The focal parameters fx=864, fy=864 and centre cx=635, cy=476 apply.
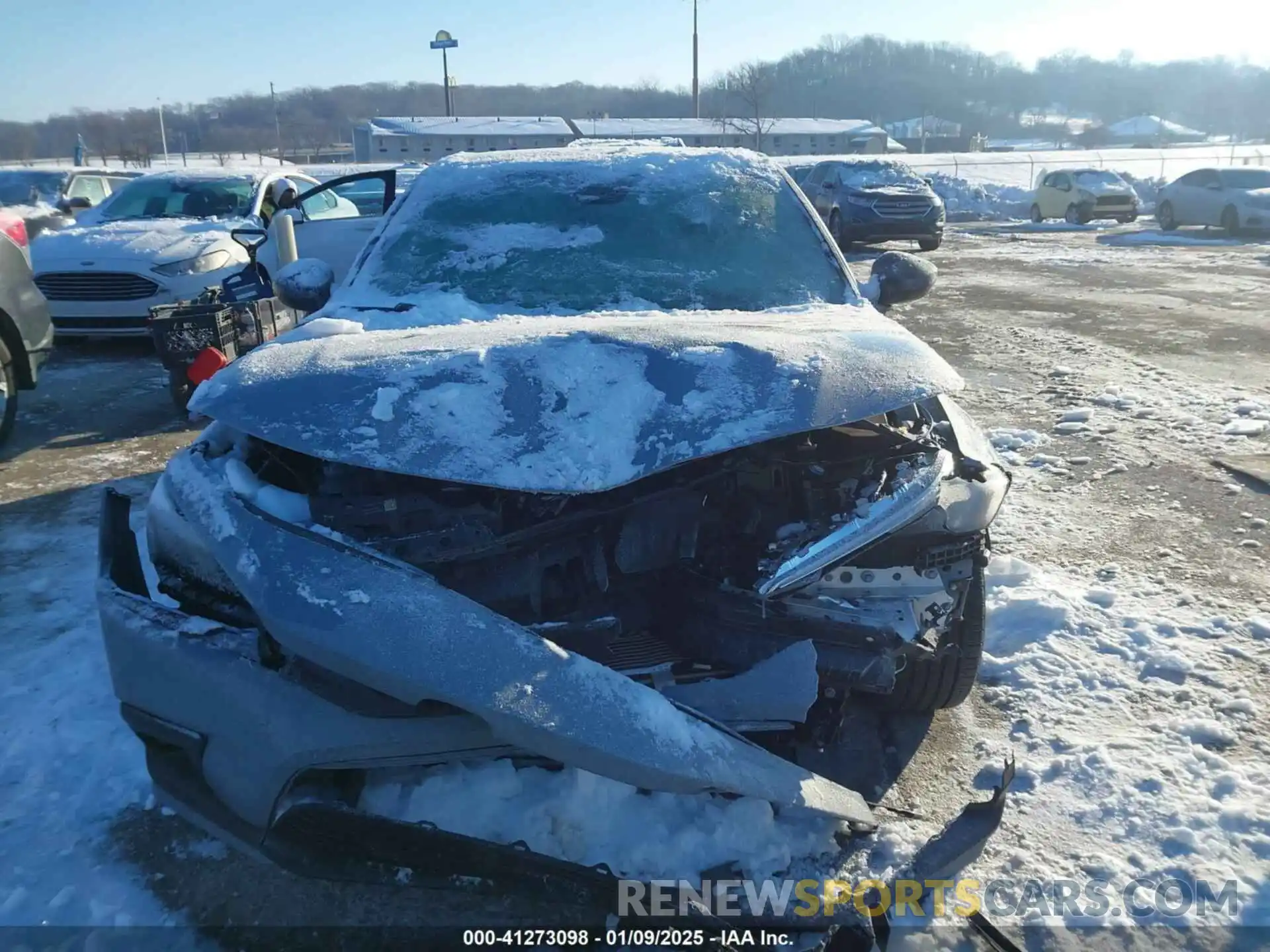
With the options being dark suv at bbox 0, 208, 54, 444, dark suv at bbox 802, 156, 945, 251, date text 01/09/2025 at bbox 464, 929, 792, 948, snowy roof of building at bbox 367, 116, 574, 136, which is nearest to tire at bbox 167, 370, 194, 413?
dark suv at bbox 0, 208, 54, 444

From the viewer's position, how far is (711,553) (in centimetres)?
234

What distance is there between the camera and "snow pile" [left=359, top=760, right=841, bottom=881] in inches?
79.4

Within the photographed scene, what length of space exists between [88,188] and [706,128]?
149 ft

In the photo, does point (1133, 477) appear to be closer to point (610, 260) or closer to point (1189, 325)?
point (610, 260)

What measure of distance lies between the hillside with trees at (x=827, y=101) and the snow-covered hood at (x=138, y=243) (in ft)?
190

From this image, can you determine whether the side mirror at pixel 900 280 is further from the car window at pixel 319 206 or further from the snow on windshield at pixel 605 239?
the car window at pixel 319 206

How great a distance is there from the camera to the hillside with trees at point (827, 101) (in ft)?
249

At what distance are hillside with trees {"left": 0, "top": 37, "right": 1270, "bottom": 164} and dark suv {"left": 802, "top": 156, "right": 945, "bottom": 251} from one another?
4748cm

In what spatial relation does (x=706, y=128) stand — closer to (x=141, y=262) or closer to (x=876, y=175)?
(x=876, y=175)

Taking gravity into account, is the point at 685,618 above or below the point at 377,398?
below

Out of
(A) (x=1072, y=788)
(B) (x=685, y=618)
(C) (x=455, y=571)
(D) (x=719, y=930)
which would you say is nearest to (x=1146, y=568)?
(A) (x=1072, y=788)

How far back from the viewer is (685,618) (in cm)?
230

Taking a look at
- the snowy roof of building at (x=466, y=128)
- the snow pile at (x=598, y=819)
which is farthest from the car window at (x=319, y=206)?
the snowy roof of building at (x=466, y=128)

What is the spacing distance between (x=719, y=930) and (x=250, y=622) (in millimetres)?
1303
